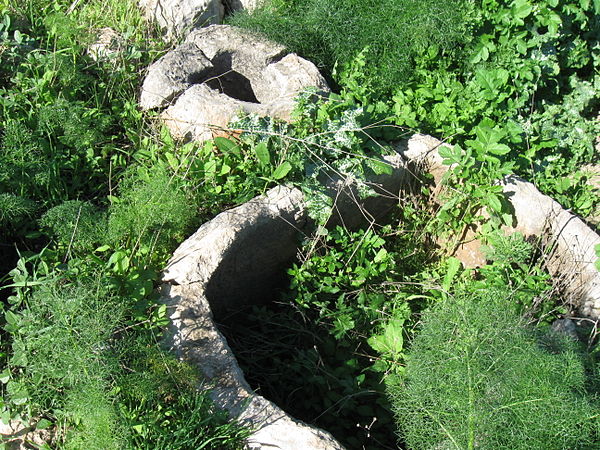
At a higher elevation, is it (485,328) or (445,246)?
(485,328)

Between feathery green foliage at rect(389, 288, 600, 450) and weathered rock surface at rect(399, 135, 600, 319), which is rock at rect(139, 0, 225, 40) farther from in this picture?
feathery green foliage at rect(389, 288, 600, 450)

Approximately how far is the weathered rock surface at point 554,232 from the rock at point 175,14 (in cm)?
198

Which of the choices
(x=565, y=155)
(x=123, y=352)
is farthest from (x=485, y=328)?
(x=565, y=155)

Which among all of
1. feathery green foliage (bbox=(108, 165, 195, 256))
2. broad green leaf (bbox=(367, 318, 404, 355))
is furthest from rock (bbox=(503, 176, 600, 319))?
feathery green foliage (bbox=(108, 165, 195, 256))

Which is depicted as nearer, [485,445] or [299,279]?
[485,445]

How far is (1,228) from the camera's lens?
11.2 feet

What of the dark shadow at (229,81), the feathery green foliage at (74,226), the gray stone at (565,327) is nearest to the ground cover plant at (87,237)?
the feathery green foliage at (74,226)

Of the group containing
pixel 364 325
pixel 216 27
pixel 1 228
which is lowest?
pixel 364 325

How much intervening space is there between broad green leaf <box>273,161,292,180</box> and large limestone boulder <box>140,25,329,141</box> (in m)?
0.52

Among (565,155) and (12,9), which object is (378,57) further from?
(12,9)

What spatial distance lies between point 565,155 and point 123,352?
3222 millimetres

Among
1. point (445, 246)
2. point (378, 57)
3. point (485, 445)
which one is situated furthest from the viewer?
point (378, 57)

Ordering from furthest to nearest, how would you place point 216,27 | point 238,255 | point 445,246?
point 216,27 < point 445,246 < point 238,255

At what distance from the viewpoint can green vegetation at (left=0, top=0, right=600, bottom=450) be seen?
8.43ft
